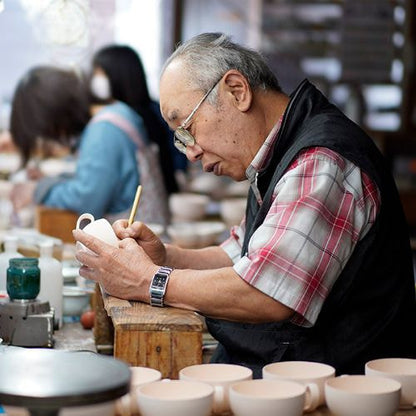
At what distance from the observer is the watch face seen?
2875mm

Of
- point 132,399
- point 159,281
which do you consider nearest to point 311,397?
point 132,399

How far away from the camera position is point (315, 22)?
34.6ft

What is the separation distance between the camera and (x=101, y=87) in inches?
251

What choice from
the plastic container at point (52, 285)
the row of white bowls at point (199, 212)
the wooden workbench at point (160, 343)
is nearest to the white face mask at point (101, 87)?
the row of white bowls at point (199, 212)

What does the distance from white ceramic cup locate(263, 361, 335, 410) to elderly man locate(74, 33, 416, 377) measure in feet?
0.70

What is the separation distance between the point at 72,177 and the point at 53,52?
3602 millimetres

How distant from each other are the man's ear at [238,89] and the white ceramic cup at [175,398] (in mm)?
1073

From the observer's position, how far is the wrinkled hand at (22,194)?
679 centimetres

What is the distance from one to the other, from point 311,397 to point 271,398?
0.75 ft

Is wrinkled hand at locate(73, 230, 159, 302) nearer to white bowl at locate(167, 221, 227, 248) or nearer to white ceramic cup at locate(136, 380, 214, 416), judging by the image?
white ceramic cup at locate(136, 380, 214, 416)

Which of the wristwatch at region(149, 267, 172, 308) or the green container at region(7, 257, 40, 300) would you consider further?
the green container at region(7, 257, 40, 300)

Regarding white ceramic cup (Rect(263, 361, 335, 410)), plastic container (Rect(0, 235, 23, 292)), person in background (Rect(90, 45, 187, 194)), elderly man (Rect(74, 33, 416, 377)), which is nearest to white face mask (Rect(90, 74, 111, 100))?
person in background (Rect(90, 45, 187, 194))

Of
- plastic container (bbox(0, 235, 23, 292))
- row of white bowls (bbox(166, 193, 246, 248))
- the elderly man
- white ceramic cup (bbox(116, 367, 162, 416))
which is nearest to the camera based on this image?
white ceramic cup (bbox(116, 367, 162, 416))

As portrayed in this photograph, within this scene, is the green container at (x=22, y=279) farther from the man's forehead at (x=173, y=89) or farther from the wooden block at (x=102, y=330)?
the man's forehead at (x=173, y=89)
